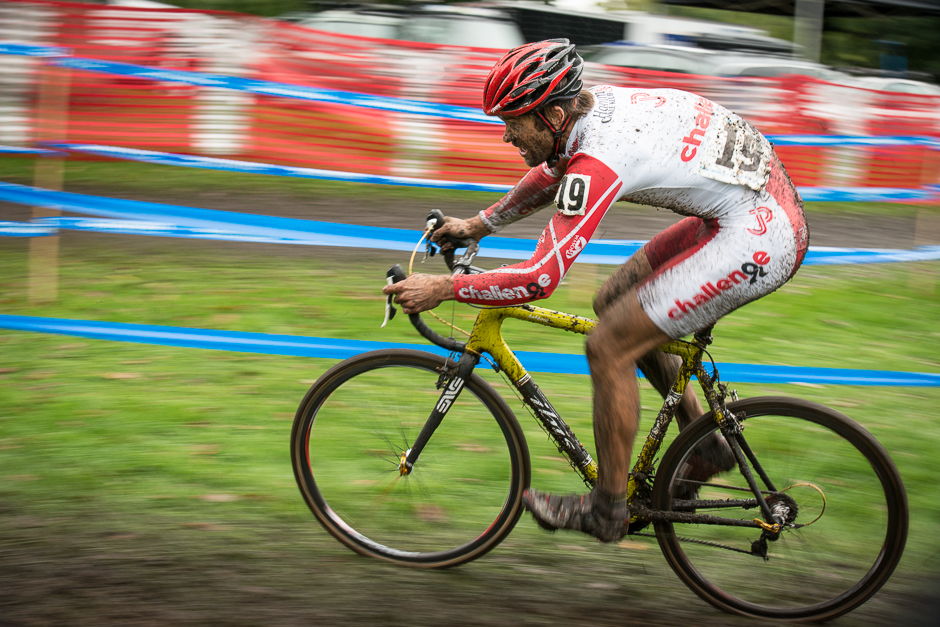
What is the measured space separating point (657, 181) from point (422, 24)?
9.94 metres

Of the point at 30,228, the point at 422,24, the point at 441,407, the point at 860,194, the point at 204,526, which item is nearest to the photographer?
the point at 441,407

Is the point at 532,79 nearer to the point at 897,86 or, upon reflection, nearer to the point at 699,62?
the point at 699,62

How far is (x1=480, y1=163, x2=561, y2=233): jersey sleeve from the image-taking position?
3.33m

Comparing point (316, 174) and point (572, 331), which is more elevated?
point (316, 174)

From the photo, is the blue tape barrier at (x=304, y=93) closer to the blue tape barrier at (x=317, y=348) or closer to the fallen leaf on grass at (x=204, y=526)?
the blue tape barrier at (x=317, y=348)

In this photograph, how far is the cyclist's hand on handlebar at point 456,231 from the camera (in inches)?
133

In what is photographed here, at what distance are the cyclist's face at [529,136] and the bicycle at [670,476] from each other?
1.56ft

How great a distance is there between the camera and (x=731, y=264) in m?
2.84

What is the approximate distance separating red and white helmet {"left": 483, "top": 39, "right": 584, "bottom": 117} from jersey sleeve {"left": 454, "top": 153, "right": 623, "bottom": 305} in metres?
0.26

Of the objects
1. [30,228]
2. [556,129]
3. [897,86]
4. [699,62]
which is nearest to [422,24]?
[699,62]

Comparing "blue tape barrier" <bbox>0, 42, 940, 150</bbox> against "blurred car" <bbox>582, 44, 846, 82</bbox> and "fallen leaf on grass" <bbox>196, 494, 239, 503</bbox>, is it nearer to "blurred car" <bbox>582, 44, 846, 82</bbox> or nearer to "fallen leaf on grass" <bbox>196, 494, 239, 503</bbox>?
"fallen leaf on grass" <bbox>196, 494, 239, 503</bbox>

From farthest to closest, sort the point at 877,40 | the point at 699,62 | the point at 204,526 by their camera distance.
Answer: the point at 877,40 < the point at 699,62 < the point at 204,526

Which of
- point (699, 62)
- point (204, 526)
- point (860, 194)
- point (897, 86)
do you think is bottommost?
point (204, 526)

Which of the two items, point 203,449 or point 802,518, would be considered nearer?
point 802,518
